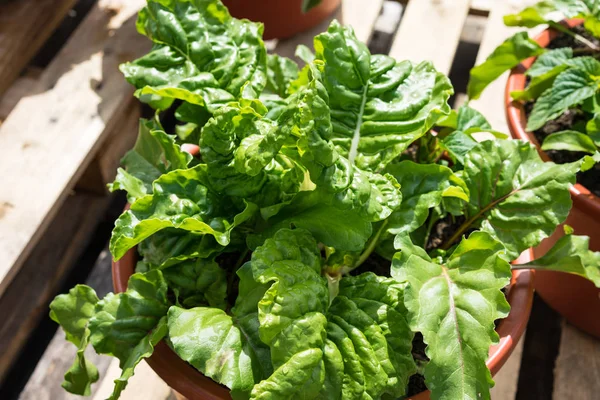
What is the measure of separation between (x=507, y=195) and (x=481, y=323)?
254 millimetres

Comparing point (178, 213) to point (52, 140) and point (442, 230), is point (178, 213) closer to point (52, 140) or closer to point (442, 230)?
point (442, 230)

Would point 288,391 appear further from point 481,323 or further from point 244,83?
point 244,83

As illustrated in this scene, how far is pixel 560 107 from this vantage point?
3.57 feet

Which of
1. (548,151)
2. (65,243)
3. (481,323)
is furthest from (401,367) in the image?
(65,243)

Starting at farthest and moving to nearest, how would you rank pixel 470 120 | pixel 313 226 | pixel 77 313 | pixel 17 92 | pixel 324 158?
pixel 17 92 → pixel 470 120 → pixel 77 313 → pixel 313 226 → pixel 324 158

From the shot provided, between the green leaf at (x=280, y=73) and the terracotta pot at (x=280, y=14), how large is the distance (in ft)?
1.18

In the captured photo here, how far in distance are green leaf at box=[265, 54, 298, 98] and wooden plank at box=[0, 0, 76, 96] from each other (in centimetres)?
65

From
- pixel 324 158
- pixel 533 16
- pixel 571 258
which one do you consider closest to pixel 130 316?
pixel 324 158

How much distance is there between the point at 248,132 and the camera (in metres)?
0.79

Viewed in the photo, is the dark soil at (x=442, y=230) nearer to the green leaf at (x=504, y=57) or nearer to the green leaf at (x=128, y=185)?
the green leaf at (x=504, y=57)

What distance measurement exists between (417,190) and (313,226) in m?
0.16

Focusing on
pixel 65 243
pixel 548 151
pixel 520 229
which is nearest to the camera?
pixel 520 229

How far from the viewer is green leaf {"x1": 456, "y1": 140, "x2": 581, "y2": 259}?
891mm

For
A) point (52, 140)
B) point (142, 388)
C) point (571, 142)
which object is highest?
point (571, 142)
